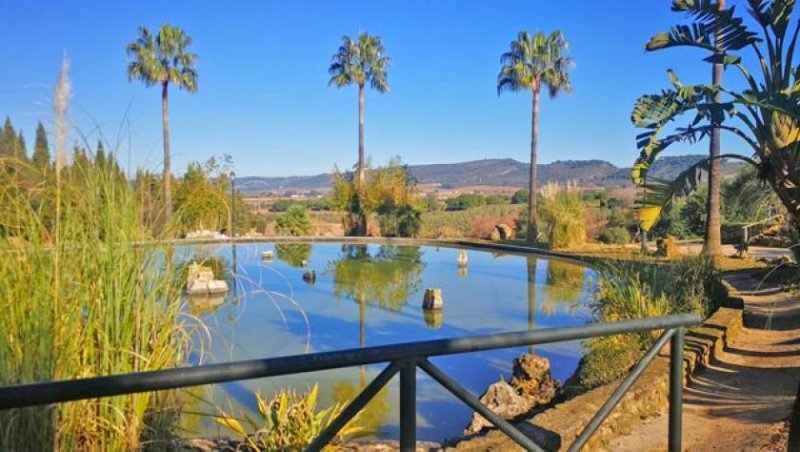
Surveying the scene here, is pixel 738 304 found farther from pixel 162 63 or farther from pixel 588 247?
pixel 162 63

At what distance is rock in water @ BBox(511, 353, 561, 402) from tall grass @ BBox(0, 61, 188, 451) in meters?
3.31

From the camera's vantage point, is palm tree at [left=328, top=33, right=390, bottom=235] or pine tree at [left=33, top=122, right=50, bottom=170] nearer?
pine tree at [left=33, top=122, right=50, bottom=170]

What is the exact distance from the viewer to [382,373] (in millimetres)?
1455

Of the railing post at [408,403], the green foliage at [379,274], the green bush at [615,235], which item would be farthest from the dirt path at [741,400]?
the green bush at [615,235]

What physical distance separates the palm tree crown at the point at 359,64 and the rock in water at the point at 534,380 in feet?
71.7

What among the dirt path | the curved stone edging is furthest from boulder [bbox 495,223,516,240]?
the curved stone edging

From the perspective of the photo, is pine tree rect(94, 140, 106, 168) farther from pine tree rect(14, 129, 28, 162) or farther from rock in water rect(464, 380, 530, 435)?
rock in water rect(464, 380, 530, 435)

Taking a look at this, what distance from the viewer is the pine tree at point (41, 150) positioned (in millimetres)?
2346

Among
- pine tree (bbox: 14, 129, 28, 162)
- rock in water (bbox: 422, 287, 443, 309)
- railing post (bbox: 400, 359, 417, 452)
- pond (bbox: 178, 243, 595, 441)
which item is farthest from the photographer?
rock in water (bbox: 422, 287, 443, 309)

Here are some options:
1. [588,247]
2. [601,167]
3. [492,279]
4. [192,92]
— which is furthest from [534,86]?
[601,167]

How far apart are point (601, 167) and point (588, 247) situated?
56468mm

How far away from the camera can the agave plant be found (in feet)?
12.0

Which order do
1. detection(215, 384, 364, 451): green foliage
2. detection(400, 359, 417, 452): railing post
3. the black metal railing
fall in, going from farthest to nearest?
detection(215, 384, 364, 451): green foliage < detection(400, 359, 417, 452): railing post < the black metal railing

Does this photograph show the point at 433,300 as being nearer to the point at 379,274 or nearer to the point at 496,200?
the point at 379,274
